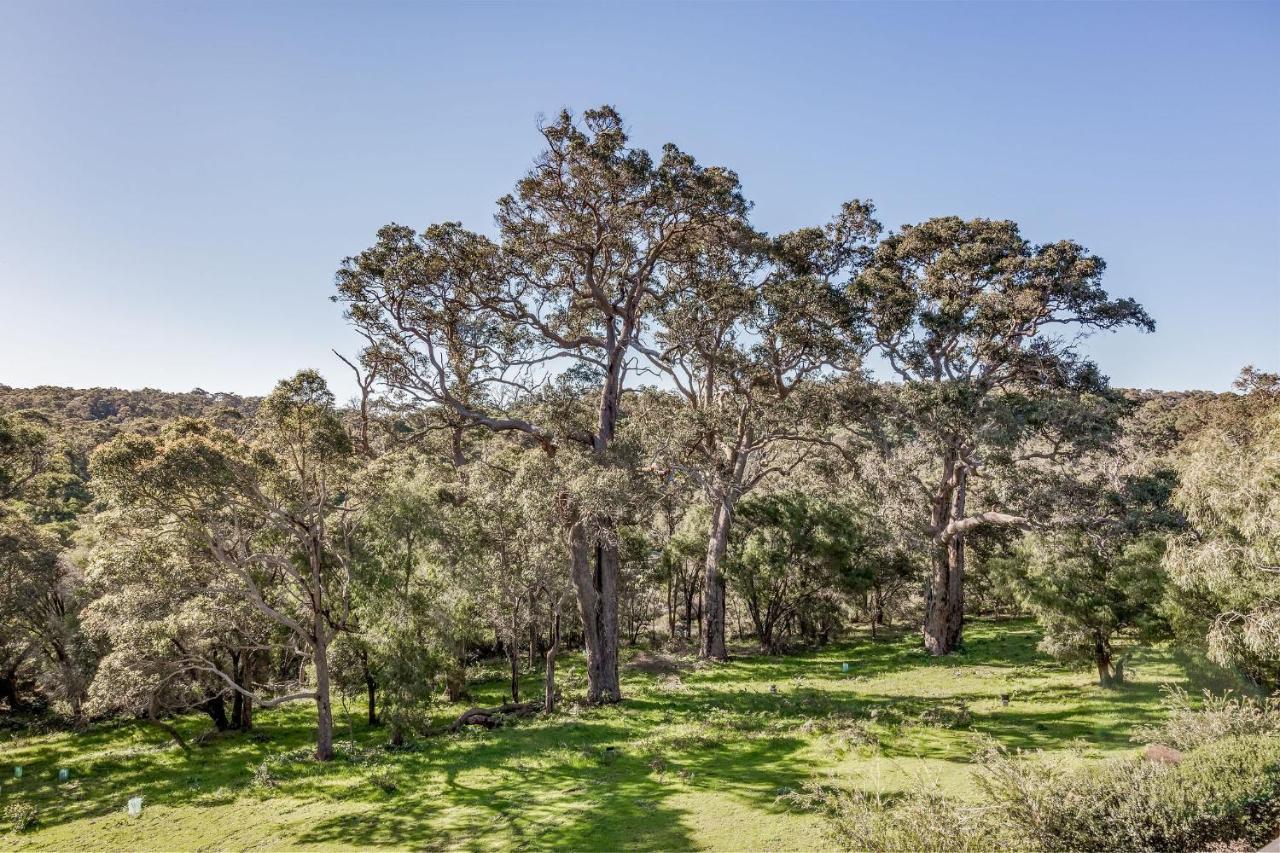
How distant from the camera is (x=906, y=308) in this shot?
75.8 feet

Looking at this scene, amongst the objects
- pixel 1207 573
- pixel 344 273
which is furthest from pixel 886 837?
pixel 344 273

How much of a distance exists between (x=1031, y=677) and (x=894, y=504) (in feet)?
24.5

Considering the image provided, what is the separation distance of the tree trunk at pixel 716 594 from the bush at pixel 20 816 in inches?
828

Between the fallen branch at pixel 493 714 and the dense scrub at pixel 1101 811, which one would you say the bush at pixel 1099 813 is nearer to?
the dense scrub at pixel 1101 811

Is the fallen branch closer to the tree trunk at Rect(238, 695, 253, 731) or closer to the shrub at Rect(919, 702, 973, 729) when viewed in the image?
the tree trunk at Rect(238, 695, 253, 731)

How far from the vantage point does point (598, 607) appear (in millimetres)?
20422

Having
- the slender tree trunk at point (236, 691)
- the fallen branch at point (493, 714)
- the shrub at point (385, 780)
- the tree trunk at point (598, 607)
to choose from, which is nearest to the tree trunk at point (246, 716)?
the slender tree trunk at point (236, 691)

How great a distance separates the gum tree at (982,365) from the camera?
21.5 meters

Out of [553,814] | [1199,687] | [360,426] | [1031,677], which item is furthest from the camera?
[360,426]

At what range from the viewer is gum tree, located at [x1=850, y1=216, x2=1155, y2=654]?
21531 mm

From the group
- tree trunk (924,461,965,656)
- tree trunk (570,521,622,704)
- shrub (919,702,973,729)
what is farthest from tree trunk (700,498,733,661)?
shrub (919,702,973,729)

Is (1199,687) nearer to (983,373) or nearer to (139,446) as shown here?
(983,373)

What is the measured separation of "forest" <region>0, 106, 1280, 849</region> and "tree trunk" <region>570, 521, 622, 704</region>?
0.48 ft

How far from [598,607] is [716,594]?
8289 millimetres
